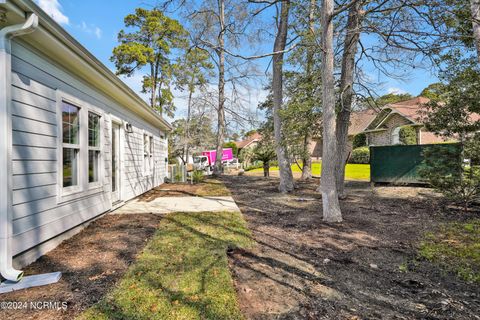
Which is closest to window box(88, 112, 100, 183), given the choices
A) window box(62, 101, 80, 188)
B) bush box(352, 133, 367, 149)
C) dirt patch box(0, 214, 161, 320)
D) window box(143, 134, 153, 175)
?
window box(62, 101, 80, 188)

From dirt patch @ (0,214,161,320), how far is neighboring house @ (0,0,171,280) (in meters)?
0.24

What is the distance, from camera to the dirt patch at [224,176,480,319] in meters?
2.18

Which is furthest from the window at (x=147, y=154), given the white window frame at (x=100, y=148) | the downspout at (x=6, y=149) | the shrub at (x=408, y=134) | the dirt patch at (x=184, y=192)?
the shrub at (x=408, y=134)

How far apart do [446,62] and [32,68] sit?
25.5 ft

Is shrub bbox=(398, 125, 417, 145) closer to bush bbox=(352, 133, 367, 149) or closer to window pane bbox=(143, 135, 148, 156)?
bush bbox=(352, 133, 367, 149)

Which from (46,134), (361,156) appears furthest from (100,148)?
(361,156)

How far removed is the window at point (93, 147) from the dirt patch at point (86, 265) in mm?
955

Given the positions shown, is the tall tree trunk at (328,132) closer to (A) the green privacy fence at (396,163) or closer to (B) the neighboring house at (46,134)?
(B) the neighboring house at (46,134)

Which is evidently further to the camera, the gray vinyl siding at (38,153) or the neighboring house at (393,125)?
the neighboring house at (393,125)

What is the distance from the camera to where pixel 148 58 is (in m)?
19.5

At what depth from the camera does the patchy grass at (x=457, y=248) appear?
299 cm

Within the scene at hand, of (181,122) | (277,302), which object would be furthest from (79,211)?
(181,122)

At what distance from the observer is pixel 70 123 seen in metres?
4.23

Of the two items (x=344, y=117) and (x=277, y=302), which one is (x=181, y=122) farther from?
(x=277, y=302)
